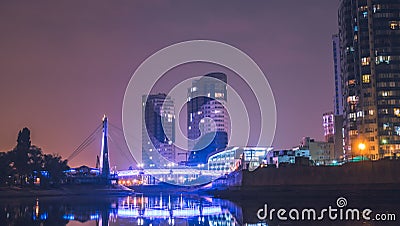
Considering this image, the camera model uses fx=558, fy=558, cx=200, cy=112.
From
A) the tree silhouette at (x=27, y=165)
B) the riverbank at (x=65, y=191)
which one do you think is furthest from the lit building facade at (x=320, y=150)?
the tree silhouette at (x=27, y=165)

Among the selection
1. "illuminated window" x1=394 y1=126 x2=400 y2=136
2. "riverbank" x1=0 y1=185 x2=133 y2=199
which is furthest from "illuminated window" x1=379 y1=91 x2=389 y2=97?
"riverbank" x1=0 y1=185 x2=133 y2=199

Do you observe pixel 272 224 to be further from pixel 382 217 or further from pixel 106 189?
pixel 106 189

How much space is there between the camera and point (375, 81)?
131000 millimetres

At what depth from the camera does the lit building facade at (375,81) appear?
129 m

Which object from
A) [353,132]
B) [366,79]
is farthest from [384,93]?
[353,132]

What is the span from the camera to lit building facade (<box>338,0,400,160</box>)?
12912 cm

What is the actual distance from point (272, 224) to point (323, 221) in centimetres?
418

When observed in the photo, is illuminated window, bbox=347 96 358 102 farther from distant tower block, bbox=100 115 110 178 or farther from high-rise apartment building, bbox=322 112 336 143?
distant tower block, bbox=100 115 110 178

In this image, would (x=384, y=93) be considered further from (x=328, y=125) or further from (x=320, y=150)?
(x=328, y=125)

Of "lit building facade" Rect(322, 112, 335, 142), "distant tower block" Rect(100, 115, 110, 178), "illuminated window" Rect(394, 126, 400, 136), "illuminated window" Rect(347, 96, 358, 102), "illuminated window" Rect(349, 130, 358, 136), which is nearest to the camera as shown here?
"illuminated window" Rect(394, 126, 400, 136)

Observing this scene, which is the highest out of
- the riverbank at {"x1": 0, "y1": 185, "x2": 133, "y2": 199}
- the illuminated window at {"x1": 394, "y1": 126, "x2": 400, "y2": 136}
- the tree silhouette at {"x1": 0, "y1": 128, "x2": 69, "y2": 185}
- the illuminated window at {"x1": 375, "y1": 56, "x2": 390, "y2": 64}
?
the illuminated window at {"x1": 375, "y1": 56, "x2": 390, "y2": 64}

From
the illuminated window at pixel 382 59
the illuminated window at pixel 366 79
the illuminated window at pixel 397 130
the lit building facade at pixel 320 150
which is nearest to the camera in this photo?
the illuminated window at pixel 397 130

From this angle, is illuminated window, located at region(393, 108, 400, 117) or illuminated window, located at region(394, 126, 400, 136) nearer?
illuminated window, located at region(394, 126, 400, 136)

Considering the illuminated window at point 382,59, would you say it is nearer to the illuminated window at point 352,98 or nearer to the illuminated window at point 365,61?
the illuminated window at point 365,61
